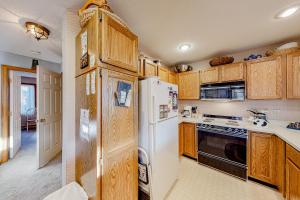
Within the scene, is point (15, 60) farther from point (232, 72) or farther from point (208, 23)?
point (232, 72)

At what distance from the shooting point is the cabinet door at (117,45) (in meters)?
1.04

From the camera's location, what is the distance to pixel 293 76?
195 centimetres

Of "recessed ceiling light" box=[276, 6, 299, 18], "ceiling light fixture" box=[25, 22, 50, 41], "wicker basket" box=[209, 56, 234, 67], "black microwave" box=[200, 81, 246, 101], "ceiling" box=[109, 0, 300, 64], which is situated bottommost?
"black microwave" box=[200, 81, 246, 101]

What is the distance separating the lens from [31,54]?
9.36 feet

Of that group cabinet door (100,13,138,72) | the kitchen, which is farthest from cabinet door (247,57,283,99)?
cabinet door (100,13,138,72)

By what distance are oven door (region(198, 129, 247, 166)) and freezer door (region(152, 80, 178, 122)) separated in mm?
1011

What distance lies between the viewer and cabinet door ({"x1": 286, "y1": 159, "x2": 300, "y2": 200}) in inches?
50.4

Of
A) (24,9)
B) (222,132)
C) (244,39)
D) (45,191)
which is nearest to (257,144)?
(222,132)

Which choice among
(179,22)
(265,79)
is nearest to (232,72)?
(265,79)

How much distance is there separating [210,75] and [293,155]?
1.86 m

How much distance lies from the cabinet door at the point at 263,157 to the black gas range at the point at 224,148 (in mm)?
103

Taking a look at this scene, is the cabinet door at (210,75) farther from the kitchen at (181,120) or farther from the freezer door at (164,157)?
the freezer door at (164,157)

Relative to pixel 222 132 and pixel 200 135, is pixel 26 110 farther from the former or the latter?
pixel 222 132

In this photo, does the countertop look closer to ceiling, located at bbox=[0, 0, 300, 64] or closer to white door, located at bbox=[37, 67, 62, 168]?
ceiling, located at bbox=[0, 0, 300, 64]
